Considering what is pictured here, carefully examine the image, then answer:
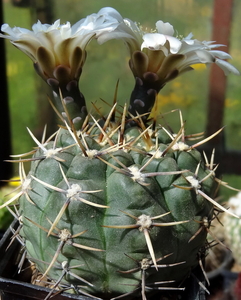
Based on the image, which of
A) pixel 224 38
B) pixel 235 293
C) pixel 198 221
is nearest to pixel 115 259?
pixel 198 221

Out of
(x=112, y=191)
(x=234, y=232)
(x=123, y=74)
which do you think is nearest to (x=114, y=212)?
(x=112, y=191)

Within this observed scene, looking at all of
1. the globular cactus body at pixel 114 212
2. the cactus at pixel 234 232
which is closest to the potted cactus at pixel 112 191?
the globular cactus body at pixel 114 212

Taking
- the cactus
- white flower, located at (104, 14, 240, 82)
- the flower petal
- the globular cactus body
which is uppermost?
the flower petal

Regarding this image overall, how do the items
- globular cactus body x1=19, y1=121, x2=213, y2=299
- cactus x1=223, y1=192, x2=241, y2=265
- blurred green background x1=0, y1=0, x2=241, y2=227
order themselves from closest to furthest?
1. globular cactus body x1=19, y1=121, x2=213, y2=299
2. cactus x1=223, y1=192, x2=241, y2=265
3. blurred green background x1=0, y1=0, x2=241, y2=227

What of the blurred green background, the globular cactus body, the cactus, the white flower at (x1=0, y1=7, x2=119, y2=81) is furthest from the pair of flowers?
the blurred green background

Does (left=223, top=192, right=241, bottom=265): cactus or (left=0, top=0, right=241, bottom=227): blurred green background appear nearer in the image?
(left=223, top=192, right=241, bottom=265): cactus

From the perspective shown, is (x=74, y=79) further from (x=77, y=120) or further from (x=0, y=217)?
(x=0, y=217)

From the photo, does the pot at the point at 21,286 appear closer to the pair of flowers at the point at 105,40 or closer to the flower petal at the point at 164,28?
the pair of flowers at the point at 105,40

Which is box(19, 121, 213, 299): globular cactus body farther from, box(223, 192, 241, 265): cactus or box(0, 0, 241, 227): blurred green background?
box(0, 0, 241, 227): blurred green background
